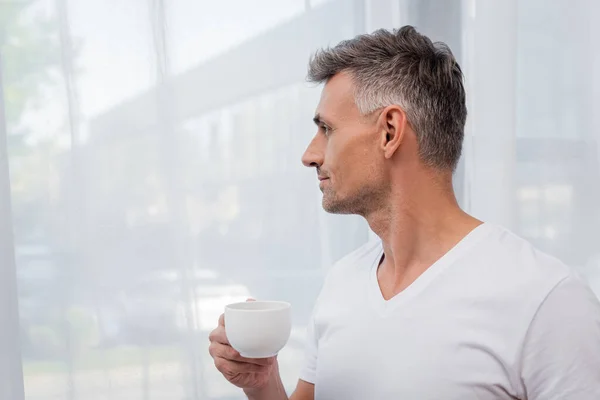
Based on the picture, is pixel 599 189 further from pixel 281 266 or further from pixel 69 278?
pixel 69 278

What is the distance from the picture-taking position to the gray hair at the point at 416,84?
1.11 meters

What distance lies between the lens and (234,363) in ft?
3.51

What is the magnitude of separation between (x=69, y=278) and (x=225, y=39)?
0.66 metres

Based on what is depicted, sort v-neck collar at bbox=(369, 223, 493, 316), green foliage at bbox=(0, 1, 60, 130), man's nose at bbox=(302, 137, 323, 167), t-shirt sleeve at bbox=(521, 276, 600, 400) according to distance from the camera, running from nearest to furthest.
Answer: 1. t-shirt sleeve at bbox=(521, 276, 600, 400)
2. v-neck collar at bbox=(369, 223, 493, 316)
3. man's nose at bbox=(302, 137, 323, 167)
4. green foliage at bbox=(0, 1, 60, 130)

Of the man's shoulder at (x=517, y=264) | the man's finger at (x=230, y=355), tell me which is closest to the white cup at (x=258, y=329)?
the man's finger at (x=230, y=355)

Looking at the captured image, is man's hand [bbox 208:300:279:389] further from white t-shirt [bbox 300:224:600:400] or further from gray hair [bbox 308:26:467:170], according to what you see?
gray hair [bbox 308:26:467:170]

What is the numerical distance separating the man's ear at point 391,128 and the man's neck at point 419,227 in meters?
0.08

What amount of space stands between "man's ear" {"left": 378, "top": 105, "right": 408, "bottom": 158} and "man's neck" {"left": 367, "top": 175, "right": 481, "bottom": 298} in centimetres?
8

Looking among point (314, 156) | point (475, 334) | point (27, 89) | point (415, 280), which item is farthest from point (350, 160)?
point (27, 89)

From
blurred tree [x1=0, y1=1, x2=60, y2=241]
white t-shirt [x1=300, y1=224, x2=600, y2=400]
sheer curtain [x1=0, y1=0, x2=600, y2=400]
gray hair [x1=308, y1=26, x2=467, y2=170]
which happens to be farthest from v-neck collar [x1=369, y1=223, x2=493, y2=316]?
blurred tree [x1=0, y1=1, x2=60, y2=241]

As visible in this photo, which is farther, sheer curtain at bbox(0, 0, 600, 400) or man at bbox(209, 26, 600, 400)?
sheer curtain at bbox(0, 0, 600, 400)

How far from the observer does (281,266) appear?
1.59 meters

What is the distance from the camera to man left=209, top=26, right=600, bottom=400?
36.8 inches

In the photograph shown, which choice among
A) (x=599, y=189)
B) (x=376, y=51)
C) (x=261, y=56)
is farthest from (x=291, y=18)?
A: (x=599, y=189)
